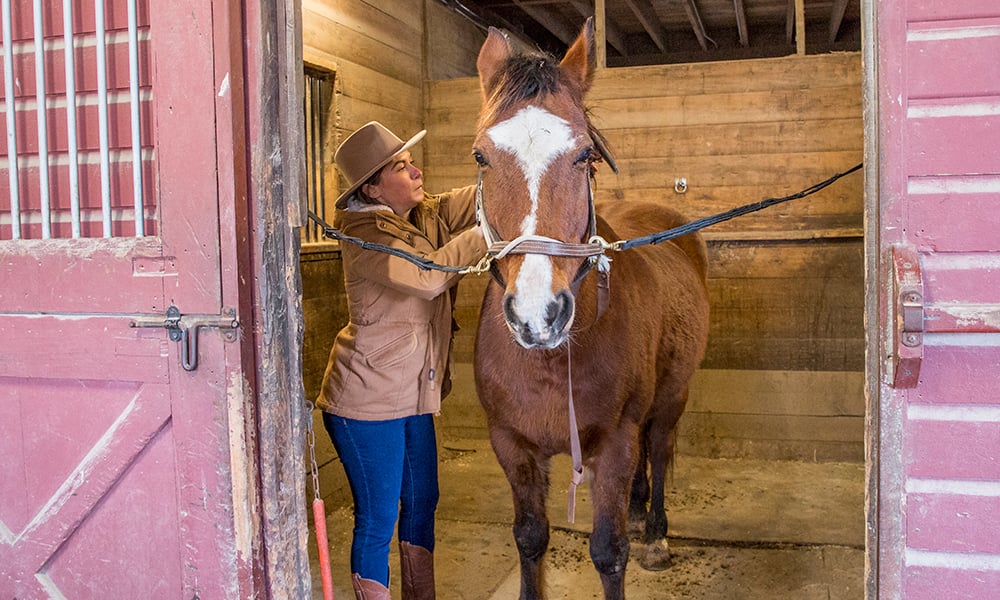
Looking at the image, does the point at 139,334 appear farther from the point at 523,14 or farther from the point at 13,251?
the point at 523,14

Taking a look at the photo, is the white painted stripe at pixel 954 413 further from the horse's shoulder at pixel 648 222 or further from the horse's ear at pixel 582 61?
the horse's shoulder at pixel 648 222

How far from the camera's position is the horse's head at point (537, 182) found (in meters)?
1.94

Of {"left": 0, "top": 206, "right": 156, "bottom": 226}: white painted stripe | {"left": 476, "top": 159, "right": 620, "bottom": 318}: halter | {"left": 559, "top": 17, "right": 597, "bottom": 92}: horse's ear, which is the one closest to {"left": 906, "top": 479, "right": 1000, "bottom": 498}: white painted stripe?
{"left": 476, "top": 159, "right": 620, "bottom": 318}: halter

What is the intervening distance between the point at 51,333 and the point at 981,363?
2.25m

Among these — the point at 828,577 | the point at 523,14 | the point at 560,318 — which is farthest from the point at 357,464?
the point at 523,14

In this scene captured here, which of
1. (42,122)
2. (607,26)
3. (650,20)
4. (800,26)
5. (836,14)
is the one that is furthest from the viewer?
(607,26)

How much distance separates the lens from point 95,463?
2.14 metres

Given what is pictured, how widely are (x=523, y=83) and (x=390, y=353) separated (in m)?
0.90

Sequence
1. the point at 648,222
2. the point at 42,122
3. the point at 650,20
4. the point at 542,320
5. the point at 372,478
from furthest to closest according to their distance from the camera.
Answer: the point at 650,20 → the point at 648,222 → the point at 372,478 → the point at 42,122 → the point at 542,320

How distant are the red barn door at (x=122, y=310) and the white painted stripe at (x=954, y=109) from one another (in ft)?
5.00

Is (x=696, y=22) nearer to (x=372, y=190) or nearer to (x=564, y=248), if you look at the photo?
(x=372, y=190)

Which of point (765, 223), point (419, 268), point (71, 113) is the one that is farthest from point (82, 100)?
point (765, 223)

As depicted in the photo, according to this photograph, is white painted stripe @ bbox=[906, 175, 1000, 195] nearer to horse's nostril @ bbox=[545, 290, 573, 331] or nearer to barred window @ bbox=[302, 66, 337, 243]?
horse's nostril @ bbox=[545, 290, 573, 331]

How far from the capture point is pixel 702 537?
3.87m
